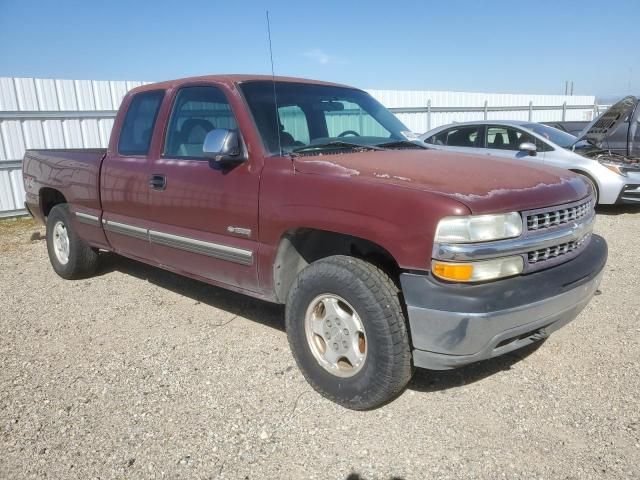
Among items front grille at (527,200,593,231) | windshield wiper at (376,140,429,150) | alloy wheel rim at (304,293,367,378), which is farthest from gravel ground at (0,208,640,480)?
windshield wiper at (376,140,429,150)

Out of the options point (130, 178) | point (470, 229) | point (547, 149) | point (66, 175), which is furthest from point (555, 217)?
point (547, 149)

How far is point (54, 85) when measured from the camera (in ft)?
31.5

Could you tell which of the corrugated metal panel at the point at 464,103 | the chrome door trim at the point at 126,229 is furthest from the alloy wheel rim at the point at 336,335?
the corrugated metal panel at the point at 464,103

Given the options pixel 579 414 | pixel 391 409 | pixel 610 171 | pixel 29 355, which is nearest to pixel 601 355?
pixel 579 414

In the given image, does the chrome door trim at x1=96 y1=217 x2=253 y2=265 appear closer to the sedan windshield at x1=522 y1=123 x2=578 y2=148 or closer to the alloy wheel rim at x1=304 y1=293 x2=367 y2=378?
the alloy wheel rim at x1=304 y1=293 x2=367 y2=378

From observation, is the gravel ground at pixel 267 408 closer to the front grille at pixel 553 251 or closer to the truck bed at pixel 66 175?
the front grille at pixel 553 251

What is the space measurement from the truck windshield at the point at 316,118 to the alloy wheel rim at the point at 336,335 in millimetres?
1051

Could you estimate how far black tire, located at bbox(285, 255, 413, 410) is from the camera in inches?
100

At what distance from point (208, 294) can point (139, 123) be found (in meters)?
1.71

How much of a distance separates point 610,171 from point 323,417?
7176 millimetres

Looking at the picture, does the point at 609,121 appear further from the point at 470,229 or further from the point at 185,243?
the point at 185,243

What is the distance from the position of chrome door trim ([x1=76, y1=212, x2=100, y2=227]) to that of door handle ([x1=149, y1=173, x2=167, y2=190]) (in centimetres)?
108

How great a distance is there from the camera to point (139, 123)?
4211 mm

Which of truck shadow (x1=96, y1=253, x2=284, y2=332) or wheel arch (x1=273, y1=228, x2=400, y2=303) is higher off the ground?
wheel arch (x1=273, y1=228, x2=400, y2=303)
